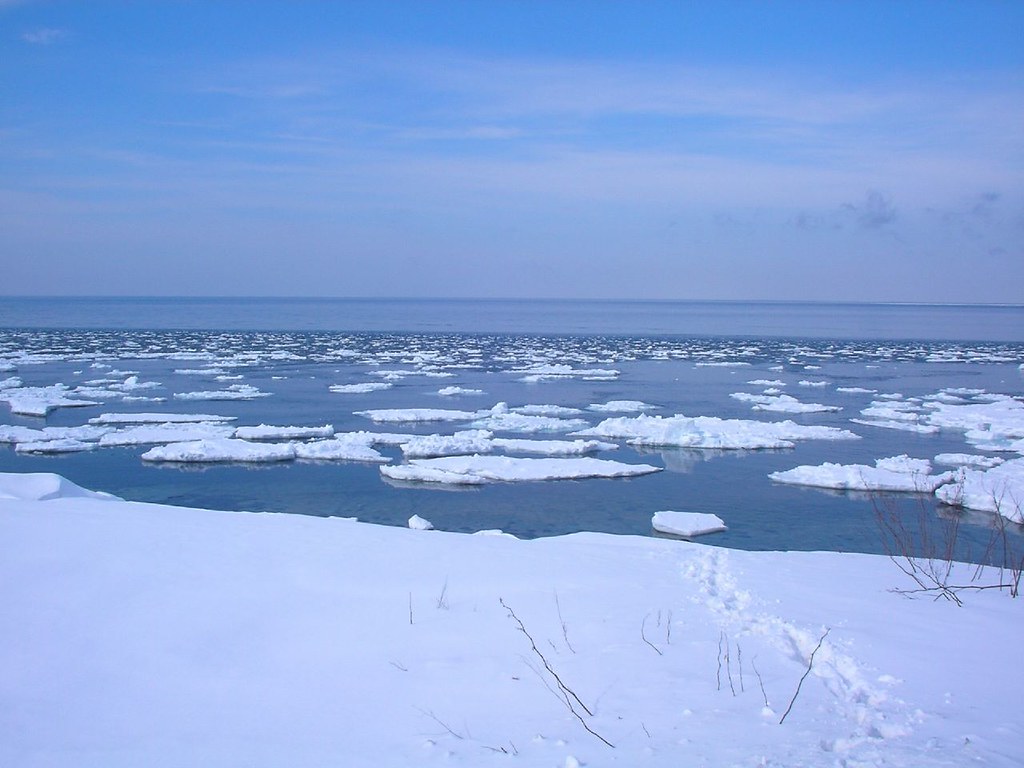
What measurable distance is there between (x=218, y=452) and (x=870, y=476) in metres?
11.4

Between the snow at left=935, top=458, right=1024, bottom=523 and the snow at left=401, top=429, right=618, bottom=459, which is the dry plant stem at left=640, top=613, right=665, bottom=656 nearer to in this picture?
the snow at left=935, top=458, right=1024, bottom=523

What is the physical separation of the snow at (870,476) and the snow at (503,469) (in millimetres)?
2527

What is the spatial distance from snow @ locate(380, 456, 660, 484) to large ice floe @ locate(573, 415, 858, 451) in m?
2.17

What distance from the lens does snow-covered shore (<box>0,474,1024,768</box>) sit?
150 inches

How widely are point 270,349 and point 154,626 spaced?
37.4m

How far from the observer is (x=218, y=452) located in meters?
15.6

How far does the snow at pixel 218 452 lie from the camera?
51.1 ft

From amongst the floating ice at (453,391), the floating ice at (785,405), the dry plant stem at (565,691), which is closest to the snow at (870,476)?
the floating ice at (785,405)

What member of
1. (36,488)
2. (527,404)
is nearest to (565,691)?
(36,488)

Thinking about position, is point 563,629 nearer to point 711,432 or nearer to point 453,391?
point 711,432

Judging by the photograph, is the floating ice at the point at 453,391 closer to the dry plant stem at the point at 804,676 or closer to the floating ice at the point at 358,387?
the floating ice at the point at 358,387

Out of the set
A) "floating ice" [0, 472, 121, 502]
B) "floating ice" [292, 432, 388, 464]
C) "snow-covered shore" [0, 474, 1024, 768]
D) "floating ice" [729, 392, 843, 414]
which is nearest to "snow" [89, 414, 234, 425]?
"floating ice" [292, 432, 388, 464]

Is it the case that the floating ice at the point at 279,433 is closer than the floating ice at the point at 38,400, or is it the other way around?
the floating ice at the point at 279,433

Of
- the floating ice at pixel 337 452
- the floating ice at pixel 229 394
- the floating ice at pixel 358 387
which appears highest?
the floating ice at pixel 358 387
